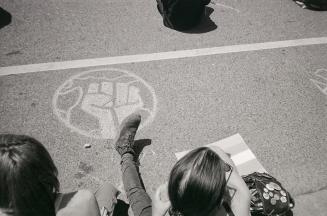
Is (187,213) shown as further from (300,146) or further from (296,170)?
(300,146)

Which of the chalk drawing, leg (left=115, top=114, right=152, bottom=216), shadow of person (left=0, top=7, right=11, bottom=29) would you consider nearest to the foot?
leg (left=115, top=114, right=152, bottom=216)

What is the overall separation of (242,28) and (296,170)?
2751mm

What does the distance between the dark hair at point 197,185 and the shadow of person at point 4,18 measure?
13.4 feet

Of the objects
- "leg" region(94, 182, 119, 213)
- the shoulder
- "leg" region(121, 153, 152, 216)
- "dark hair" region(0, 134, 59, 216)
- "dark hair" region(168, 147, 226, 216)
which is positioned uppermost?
"dark hair" region(0, 134, 59, 216)

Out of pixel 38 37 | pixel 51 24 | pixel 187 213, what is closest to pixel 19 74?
pixel 38 37

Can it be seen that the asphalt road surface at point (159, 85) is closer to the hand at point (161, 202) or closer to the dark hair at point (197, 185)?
the hand at point (161, 202)

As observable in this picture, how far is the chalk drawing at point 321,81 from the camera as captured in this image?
171 inches

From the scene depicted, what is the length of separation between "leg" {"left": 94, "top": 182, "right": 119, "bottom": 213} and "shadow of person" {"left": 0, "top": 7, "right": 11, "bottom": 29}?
3281 mm

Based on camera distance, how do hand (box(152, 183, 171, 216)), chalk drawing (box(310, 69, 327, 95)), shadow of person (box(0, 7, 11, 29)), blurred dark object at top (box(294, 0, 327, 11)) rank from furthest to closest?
1. blurred dark object at top (box(294, 0, 327, 11))
2. shadow of person (box(0, 7, 11, 29))
3. chalk drawing (box(310, 69, 327, 95))
4. hand (box(152, 183, 171, 216))

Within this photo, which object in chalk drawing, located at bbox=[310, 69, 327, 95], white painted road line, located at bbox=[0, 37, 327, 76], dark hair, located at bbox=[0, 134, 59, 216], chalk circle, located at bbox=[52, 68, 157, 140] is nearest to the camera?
dark hair, located at bbox=[0, 134, 59, 216]

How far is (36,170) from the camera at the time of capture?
1768 millimetres

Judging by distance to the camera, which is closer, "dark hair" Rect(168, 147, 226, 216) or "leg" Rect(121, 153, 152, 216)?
"dark hair" Rect(168, 147, 226, 216)

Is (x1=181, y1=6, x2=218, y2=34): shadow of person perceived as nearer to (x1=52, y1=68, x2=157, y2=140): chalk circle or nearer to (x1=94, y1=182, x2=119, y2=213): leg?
(x1=52, y1=68, x2=157, y2=140): chalk circle

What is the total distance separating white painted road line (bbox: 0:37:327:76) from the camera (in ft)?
13.8
